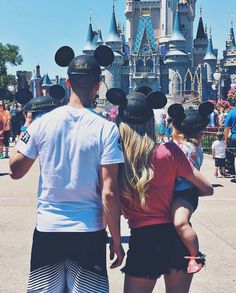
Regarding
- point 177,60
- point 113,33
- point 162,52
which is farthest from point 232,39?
point 113,33

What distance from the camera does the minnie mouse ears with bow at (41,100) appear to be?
11.9 ft

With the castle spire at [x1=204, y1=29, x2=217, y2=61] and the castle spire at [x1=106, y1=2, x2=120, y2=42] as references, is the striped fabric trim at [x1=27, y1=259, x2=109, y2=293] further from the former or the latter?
the castle spire at [x1=204, y1=29, x2=217, y2=61]

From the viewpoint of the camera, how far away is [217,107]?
2259cm

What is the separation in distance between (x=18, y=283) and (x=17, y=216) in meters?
2.80

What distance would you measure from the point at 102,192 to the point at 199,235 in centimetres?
360

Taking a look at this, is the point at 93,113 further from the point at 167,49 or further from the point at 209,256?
the point at 167,49

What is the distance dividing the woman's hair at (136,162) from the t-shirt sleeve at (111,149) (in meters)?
0.22

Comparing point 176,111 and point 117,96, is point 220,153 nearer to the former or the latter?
point 176,111

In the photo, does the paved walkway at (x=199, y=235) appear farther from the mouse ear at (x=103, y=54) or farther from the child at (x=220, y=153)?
the mouse ear at (x=103, y=54)

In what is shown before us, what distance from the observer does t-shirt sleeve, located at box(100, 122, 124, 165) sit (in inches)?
108

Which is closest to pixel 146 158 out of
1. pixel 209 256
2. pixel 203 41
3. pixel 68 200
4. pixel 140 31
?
pixel 68 200

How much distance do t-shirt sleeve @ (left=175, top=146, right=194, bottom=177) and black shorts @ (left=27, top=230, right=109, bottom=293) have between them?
1.91ft

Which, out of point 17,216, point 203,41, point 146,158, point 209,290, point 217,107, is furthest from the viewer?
point 203,41

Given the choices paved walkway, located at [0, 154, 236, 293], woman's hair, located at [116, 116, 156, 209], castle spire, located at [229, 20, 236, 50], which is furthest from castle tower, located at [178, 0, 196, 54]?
woman's hair, located at [116, 116, 156, 209]
